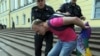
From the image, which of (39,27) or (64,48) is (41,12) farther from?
(39,27)

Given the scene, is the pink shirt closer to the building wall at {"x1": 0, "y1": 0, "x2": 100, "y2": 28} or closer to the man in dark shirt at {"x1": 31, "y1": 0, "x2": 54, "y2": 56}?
the man in dark shirt at {"x1": 31, "y1": 0, "x2": 54, "y2": 56}

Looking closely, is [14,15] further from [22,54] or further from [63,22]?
[63,22]

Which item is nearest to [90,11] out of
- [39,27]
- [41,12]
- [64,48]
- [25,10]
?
[41,12]

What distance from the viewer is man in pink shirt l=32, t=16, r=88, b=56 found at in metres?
4.14

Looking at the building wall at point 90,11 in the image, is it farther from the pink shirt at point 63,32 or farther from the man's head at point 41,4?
the pink shirt at point 63,32

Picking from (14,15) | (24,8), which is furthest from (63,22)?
(14,15)

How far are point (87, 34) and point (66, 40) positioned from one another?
0.76m

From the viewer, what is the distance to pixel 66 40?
14.3ft

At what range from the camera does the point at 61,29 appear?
14.0 ft

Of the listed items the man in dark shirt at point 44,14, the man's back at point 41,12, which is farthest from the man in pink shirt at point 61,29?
the man's back at point 41,12

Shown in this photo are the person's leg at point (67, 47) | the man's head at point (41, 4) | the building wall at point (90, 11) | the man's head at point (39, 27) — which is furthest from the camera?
the building wall at point (90, 11)

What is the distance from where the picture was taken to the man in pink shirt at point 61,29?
4137 mm

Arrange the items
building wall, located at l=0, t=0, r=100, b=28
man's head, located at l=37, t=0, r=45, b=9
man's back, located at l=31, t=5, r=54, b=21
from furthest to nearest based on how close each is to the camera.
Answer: building wall, located at l=0, t=0, r=100, b=28 < man's back, located at l=31, t=5, r=54, b=21 < man's head, located at l=37, t=0, r=45, b=9

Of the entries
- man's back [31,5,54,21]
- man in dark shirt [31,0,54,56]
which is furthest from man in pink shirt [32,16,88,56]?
man's back [31,5,54,21]
